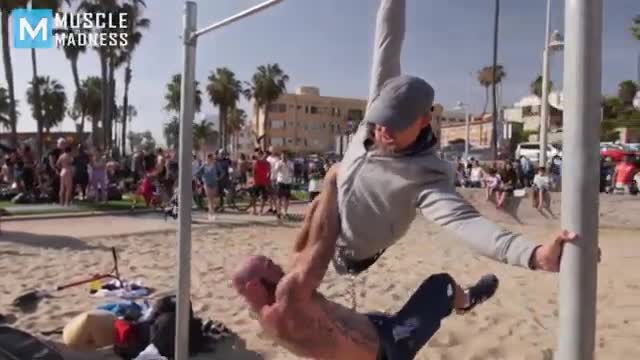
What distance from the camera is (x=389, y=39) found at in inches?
99.9

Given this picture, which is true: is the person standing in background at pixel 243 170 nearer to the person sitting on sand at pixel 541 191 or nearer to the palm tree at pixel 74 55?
the person sitting on sand at pixel 541 191

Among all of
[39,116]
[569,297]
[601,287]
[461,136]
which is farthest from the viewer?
[461,136]

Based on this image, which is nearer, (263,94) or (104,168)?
(104,168)

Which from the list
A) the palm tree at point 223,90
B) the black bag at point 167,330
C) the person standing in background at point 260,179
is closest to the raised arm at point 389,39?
the black bag at point 167,330

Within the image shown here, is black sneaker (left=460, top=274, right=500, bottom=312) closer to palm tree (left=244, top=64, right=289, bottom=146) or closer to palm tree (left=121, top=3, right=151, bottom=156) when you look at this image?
palm tree (left=121, top=3, right=151, bottom=156)

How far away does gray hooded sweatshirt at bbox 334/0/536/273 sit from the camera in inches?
77.2

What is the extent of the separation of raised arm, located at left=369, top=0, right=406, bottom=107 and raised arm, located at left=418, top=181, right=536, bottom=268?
66 centimetres

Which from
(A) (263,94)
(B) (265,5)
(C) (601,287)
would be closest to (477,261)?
(C) (601,287)

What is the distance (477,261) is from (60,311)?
18.1 feet

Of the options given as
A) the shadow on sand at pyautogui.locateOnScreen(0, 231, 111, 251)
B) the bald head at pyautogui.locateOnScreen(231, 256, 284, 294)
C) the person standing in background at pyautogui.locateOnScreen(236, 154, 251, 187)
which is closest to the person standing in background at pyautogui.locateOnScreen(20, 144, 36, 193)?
the shadow on sand at pyautogui.locateOnScreen(0, 231, 111, 251)

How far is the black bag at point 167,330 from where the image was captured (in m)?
4.29

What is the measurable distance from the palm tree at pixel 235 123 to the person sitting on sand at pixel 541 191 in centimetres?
6254

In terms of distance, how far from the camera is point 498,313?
5605 millimetres

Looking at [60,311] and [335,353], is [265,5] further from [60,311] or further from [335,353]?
[60,311]
